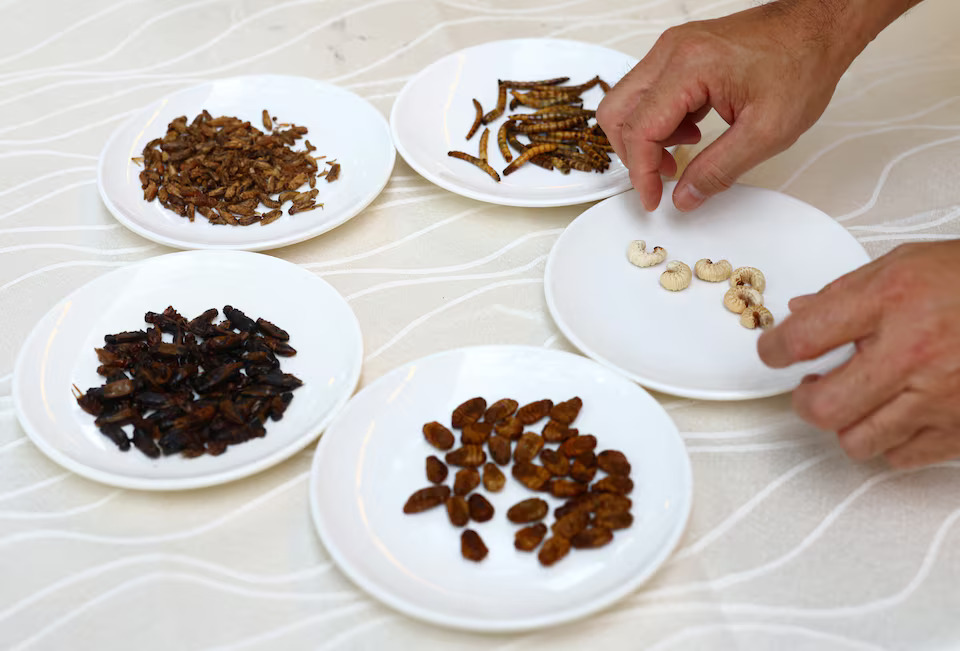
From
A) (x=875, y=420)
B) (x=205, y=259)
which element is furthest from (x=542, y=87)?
(x=875, y=420)

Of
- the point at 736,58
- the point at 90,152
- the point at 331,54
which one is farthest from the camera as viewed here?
the point at 331,54

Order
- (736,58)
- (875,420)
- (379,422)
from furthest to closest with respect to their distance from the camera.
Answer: (736,58) → (379,422) → (875,420)

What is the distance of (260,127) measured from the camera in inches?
68.6

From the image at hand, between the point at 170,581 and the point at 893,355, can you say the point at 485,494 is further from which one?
the point at 893,355

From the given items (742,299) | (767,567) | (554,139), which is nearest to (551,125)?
(554,139)

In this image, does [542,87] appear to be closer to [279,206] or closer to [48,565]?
[279,206]

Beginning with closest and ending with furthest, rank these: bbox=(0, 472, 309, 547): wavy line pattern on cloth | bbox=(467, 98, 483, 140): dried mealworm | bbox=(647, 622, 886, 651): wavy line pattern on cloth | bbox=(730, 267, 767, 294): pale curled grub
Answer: bbox=(647, 622, 886, 651): wavy line pattern on cloth, bbox=(0, 472, 309, 547): wavy line pattern on cloth, bbox=(730, 267, 767, 294): pale curled grub, bbox=(467, 98, 483, 140): dried mealworm

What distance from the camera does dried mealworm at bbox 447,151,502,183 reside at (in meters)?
1.57

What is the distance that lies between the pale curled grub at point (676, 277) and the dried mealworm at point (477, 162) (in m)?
0.39

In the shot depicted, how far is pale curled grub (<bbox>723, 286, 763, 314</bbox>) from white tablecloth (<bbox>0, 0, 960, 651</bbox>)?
17cm

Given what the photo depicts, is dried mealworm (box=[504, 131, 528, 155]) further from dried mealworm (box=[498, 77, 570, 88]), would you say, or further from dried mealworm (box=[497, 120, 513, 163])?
dried mealworm (box=[498, 77, 570, 88])

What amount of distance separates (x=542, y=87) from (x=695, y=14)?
57cm

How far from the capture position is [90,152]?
172 centimetres

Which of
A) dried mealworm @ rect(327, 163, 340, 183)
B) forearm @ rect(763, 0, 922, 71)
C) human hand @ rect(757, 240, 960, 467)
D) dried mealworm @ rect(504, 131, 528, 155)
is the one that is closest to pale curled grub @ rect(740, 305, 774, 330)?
human hand @ rect(757, 240, 960, 467)
